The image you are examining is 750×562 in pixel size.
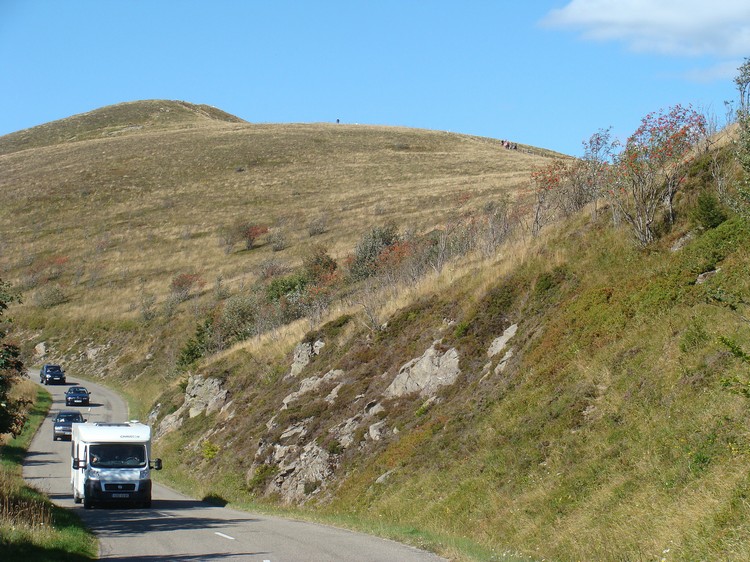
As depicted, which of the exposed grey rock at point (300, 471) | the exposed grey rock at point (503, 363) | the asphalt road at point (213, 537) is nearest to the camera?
the asphalt road at point (213, 537)

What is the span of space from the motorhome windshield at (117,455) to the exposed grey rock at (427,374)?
7549 mm

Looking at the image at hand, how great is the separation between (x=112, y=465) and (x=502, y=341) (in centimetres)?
→ 1136

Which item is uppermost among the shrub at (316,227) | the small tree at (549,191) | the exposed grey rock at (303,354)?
the shrub at (316,227)

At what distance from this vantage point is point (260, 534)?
15953 mm

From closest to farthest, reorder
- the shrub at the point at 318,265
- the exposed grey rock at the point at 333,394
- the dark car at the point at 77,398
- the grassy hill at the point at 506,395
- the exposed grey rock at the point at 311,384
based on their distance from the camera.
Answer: the grassy hill at the point at 506,395 < the exposed grey rock at the point at 333,394 < the exposed grey rock at the point at 311,384 < the dark car at the point at 77,398 < the shrub at the point at 318,265

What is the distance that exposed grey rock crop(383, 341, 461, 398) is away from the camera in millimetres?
23969

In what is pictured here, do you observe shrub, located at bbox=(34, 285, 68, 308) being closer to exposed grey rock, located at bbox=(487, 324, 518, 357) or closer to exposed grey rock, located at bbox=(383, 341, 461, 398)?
exposed grey rock, located at bbox=(383, 341, 461, 398)

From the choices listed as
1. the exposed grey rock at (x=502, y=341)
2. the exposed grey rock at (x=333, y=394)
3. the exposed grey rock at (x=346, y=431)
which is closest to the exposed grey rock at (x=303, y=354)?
the exposed grey rock at (x=333, y=394)

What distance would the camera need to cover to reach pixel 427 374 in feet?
81.4

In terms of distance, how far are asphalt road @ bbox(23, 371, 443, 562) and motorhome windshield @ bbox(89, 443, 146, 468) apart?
4.03 feet

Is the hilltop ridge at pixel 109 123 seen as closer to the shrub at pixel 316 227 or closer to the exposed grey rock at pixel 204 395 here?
the shrub at pixel 316 227

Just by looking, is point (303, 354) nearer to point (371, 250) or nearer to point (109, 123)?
point (371, 250)

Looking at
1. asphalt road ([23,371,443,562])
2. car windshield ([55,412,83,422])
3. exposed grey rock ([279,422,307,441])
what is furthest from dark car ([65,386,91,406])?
exposed grey rock ([279,422,307,441])

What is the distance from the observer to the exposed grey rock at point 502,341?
2305 centimetres
